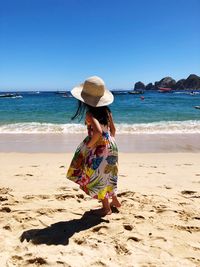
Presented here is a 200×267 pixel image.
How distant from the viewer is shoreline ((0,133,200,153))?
9.30 m

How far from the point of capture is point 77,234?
141 inches

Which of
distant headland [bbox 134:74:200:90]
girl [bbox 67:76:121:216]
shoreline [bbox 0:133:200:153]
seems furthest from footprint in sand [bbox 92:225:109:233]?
distant headland [bbox 134:74:200:90]

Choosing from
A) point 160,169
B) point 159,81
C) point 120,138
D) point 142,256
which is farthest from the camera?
point 159,81

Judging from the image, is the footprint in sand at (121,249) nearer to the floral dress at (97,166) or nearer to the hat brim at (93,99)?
the floral dress at (97,166)

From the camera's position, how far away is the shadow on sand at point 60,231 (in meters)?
3.44

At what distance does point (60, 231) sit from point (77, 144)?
6834 mm

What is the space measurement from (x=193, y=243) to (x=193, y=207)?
104cm

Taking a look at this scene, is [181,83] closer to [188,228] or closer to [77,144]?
[77,144]

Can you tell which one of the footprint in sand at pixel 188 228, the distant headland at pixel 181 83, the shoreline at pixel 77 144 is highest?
the distant headland at pixel 181 83

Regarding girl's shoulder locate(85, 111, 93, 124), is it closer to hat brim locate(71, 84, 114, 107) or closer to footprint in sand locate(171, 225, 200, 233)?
hat brim locate(71, 84, 114, 107)

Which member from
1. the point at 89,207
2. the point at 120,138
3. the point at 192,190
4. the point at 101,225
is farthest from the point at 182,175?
the point at 120,138

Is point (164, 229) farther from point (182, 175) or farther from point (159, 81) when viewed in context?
point (159, 81)

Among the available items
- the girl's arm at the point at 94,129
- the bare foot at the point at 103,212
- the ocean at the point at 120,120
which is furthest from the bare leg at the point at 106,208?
the ocean at the point at 120,120

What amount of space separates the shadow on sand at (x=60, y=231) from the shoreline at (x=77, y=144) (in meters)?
5.24
